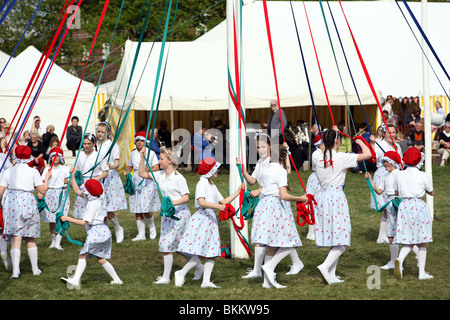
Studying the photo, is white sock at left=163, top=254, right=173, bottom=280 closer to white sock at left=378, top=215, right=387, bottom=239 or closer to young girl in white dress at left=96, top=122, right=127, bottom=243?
young girl in white dress at left=96, top=122, right=127, bottom=243

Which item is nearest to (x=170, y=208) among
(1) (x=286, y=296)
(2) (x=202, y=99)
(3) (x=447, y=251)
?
(1) (x=286, y=296)

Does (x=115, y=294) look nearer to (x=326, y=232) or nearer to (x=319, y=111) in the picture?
(x=326, y=232)

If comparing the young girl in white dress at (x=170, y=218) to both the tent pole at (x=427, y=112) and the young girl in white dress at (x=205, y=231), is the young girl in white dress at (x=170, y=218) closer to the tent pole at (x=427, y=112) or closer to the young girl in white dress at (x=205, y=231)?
the young girl in white dress at (x=205, y=231)

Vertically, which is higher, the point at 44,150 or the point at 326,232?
the point at 44,150

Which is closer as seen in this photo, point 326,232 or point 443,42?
point 326,232

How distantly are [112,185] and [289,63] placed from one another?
9.11 m

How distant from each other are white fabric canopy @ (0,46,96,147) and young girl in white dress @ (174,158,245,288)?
50.5ft

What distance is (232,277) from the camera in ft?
23.7

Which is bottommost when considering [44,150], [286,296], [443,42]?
[286,296]

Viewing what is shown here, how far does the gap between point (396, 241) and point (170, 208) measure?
2.34 m

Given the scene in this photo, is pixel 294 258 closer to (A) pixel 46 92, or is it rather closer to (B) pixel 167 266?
(B) pixel 167 266

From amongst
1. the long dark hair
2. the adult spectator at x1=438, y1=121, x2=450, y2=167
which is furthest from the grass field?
the adult spectator at x1=438, y1=121, x2=450, y2=167

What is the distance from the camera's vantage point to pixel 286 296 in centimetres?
636

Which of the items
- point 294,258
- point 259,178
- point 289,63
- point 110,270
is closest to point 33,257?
point 110,270
